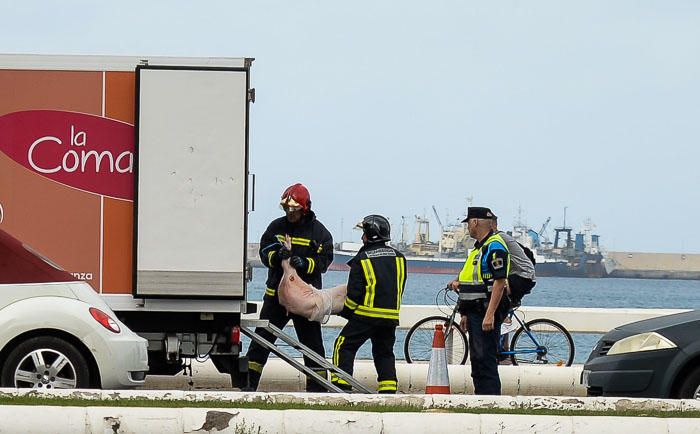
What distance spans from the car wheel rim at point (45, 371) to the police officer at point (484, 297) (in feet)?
11.2

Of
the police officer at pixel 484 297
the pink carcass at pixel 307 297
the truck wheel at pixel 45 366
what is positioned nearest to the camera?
the truck wheel at pixel 45 366

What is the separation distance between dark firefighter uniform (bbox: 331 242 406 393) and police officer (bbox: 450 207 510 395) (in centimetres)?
61

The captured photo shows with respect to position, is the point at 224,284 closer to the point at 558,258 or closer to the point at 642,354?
the point at 642,354

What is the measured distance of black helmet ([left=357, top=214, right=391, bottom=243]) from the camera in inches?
483

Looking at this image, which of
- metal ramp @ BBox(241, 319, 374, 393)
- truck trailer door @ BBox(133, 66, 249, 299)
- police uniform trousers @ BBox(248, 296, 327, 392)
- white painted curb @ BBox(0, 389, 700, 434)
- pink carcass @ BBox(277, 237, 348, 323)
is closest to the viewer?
white painted curb @ BBox(0, 389, 700, 434)

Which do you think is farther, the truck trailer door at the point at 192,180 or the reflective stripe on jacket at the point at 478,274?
the reflective stripe on jacket at the point at 478,274

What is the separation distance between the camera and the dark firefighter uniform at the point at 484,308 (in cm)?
1216

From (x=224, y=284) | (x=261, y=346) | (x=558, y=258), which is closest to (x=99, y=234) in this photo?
(x=224, y=284)

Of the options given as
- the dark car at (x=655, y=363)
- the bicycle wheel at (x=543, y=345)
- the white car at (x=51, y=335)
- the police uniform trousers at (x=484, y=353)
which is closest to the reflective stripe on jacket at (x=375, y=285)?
the police uniform trousers at (x=484, y=353)

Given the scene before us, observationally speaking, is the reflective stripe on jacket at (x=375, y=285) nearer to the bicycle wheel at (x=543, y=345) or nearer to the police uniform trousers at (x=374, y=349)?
the police uniform trousers at (x=374, y=349)

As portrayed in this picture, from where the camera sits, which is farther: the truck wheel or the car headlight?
the car headlight

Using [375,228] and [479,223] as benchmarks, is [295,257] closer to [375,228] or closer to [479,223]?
[375,228]

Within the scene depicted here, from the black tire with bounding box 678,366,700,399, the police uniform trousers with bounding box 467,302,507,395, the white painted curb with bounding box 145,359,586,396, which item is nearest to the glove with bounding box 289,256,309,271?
the police uniform trousers with bounding box 467,302,507,395

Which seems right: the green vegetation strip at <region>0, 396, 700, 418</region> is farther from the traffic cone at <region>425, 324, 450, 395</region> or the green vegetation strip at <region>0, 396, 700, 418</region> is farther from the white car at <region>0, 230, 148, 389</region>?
the traffic cone at <region>425, 324, 450, 395</region>
